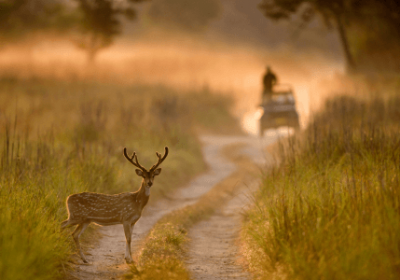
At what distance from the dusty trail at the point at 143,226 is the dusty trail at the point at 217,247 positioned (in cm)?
43

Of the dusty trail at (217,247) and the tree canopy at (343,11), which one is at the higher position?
the tree canopy at (343,11)

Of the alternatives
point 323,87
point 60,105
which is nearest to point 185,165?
point 60,105

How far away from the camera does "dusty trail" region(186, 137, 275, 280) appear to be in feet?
25.5

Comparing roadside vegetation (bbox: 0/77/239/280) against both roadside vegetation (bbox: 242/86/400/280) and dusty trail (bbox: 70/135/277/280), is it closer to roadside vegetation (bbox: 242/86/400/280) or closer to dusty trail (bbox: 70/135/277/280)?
dusty trail (bbox: 70/135/277/280)

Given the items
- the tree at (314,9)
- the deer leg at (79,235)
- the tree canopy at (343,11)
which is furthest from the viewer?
the tree at (314,9)

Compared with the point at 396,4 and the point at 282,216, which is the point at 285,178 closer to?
the point at 282,216

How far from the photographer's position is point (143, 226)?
35.8 feet

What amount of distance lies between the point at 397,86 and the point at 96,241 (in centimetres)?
1787

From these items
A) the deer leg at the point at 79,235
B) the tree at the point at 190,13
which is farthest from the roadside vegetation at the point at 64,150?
the tree at the point at 190,13

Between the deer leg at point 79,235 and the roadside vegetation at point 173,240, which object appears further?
the deer leg at point 79,235

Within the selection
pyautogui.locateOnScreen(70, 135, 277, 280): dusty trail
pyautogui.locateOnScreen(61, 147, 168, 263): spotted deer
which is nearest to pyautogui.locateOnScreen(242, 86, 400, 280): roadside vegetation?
pyautogui.locateOnScreen(61, 147, 168, 263): spotted deer

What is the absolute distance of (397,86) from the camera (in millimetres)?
23141

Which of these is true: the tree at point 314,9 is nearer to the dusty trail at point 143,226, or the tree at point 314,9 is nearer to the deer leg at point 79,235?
the dusty trail at point 143,226

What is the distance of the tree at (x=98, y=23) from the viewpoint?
40625mm
